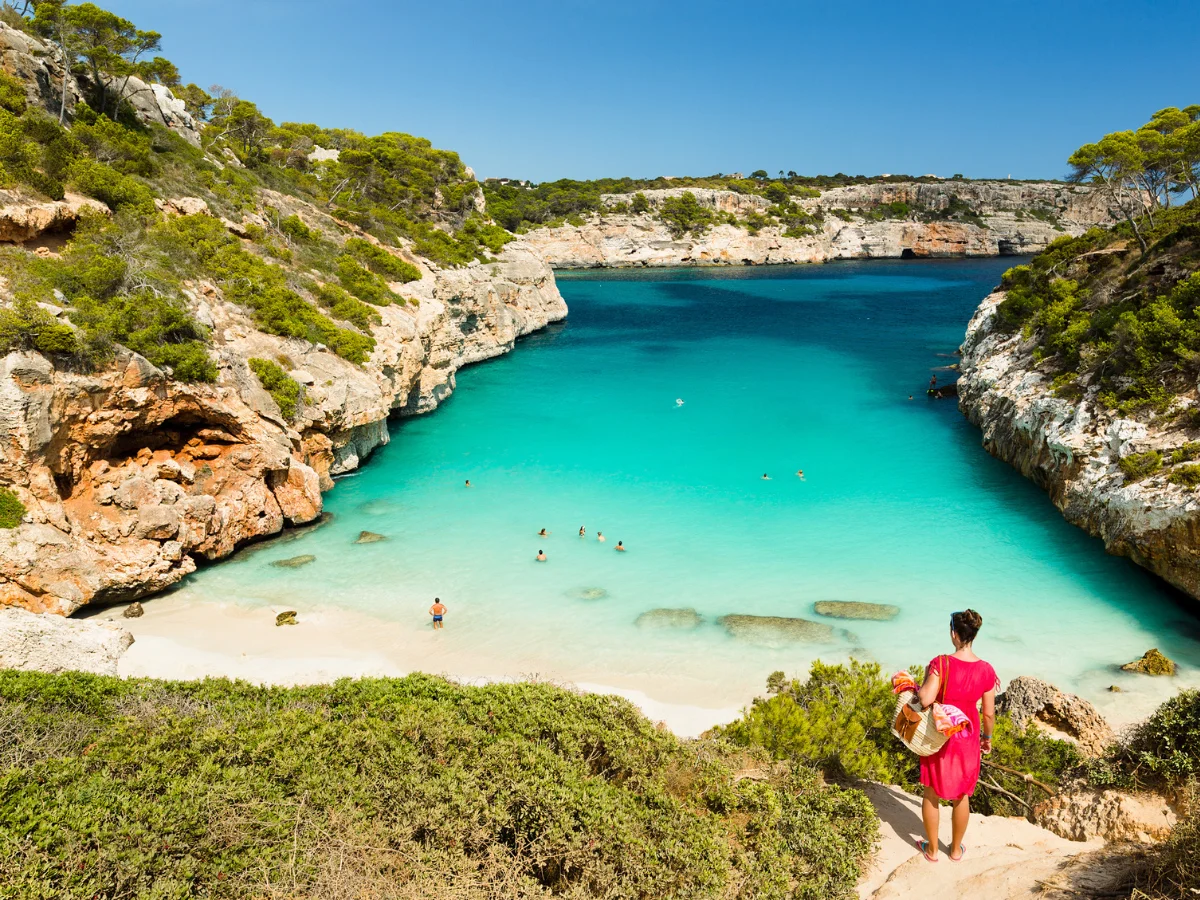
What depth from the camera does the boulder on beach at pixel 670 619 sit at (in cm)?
1580

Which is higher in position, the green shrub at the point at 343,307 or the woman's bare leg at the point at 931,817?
the green shrub at the point at 343,307

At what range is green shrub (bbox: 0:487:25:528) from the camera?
13620 millimetres

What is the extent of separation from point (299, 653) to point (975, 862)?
1320 cm

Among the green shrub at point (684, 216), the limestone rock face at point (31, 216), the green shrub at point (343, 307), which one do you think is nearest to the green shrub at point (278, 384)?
the green shrub at point (343, 307)

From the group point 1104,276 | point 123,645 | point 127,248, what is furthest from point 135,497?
point 1104,276

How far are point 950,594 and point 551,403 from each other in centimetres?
2354

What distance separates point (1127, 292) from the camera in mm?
22734

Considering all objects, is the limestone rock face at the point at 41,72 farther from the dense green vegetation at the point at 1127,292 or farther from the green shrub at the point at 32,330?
the dense green vegetation at the point at 1127,292

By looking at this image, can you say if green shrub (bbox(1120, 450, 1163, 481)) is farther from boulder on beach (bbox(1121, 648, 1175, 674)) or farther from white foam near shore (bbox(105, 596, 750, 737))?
white foam near shore (bbox(105, 596, 750, 737))

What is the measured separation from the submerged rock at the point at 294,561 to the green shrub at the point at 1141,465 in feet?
75.7

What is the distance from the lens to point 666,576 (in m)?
18.1

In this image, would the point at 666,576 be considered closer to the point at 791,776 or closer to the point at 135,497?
the point at 791,776

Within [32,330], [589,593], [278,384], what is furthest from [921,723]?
[278,384]

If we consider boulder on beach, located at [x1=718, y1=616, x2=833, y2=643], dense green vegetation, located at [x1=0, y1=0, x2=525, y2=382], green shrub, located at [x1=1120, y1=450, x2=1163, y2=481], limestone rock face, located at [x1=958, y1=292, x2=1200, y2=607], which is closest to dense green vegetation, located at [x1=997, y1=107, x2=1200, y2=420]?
green shrub, located at [x1=1120, y1=450, x2=1163, y2=481]
